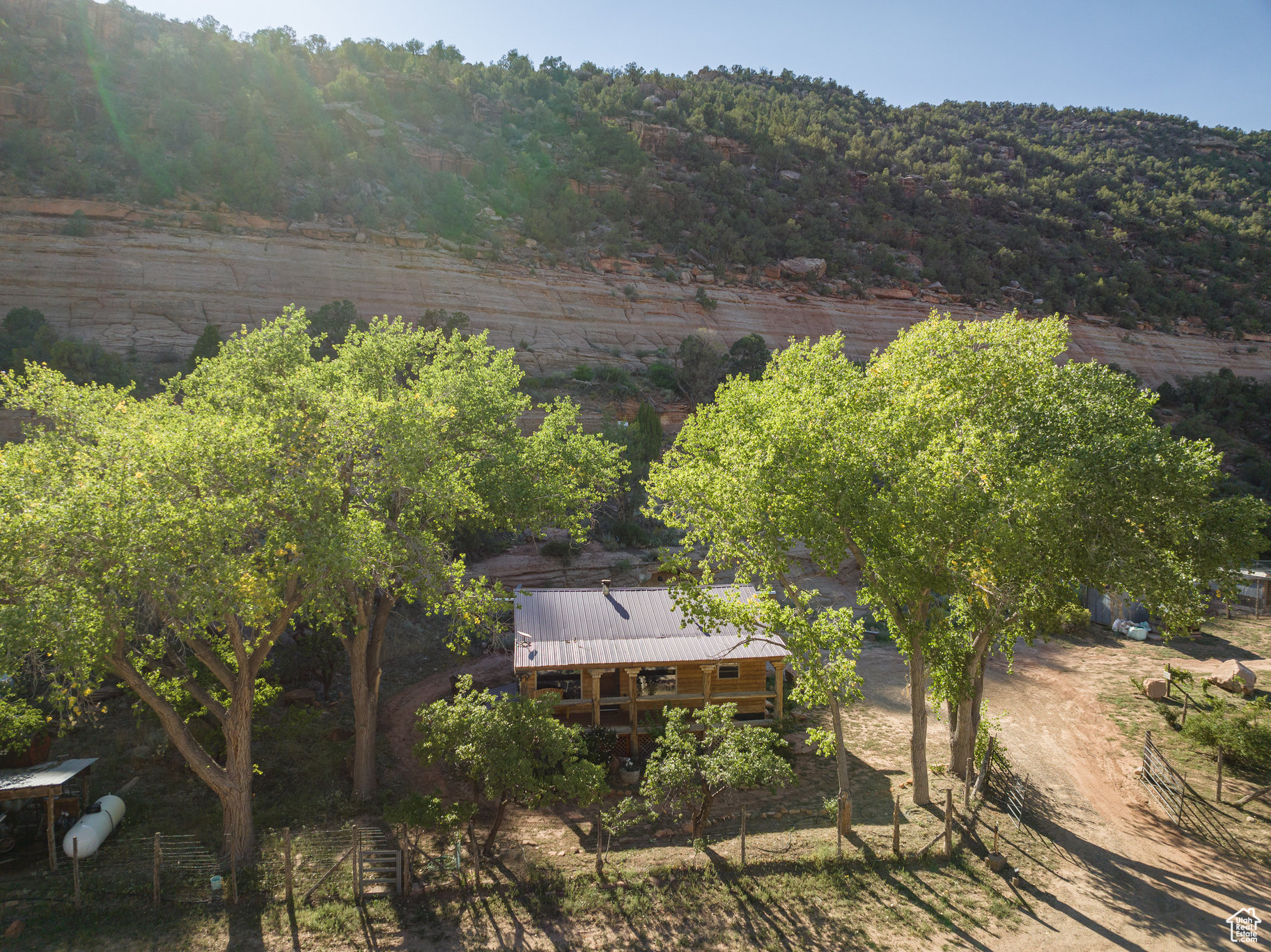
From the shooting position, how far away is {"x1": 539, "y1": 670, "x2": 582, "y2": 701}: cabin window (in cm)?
1633

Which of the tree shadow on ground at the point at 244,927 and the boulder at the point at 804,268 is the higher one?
the boulder at the point at 804,268

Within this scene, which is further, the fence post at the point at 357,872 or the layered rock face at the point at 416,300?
the layered rock face at the point at 416,300

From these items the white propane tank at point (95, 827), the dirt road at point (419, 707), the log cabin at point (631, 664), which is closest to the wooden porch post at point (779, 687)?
the log cabin at point (631, 664)

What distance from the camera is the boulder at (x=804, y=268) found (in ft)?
186

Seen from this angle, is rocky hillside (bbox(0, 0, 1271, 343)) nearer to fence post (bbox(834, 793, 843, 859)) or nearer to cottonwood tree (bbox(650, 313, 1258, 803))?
cottonwood tree (bbox(650, 313, 1258, 803))

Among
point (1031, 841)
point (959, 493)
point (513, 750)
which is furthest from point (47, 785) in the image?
point (1031, 841)

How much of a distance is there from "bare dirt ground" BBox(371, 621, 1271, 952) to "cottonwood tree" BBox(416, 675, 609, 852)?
1.39 meters

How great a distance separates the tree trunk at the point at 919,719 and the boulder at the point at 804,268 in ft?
159

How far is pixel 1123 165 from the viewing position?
77.9 metres

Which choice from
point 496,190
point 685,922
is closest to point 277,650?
point 685,922

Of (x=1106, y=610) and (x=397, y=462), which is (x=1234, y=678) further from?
(x=397, y=462)

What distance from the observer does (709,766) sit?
11.3m

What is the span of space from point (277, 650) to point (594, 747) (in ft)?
31.3

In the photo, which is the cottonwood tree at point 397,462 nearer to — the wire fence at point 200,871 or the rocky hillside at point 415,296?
the wire fence at point 200,871
